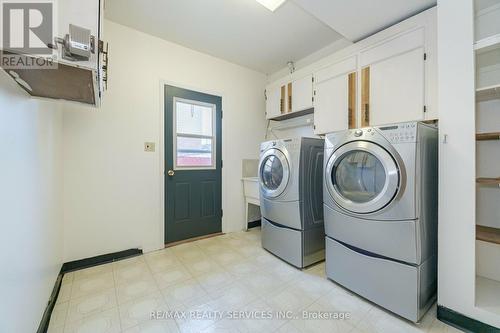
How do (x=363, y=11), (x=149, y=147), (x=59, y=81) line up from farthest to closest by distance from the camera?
(x=149, y=147) < (x=363, y=11) < (x=59, y=81)

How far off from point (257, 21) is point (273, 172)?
1605mm

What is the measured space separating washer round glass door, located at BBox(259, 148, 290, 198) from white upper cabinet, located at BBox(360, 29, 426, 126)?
0.89 meters

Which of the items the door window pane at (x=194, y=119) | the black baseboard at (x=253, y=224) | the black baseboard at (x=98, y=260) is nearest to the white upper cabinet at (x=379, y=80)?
the door window pane at (x=194, y=119)

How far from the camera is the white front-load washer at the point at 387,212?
1305 millimetres

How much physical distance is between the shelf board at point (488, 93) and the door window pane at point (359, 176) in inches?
27.6

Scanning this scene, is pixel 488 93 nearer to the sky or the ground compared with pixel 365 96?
nearer to the ground

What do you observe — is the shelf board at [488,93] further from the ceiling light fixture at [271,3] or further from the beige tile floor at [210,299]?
the ceiling light fixture at [271,3]

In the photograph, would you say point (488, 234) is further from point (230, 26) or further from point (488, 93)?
point (230, 26)

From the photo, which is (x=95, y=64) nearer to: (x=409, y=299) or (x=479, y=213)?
(x=409, y=299)

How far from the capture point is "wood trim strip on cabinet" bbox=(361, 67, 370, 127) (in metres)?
2.03

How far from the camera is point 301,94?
106 inches

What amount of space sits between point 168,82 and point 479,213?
3208 millimetres

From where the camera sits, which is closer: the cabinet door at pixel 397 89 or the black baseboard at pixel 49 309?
the black baseboard at pixel 49 309

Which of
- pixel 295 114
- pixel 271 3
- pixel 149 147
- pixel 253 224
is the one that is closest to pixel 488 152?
pixel 295 114
